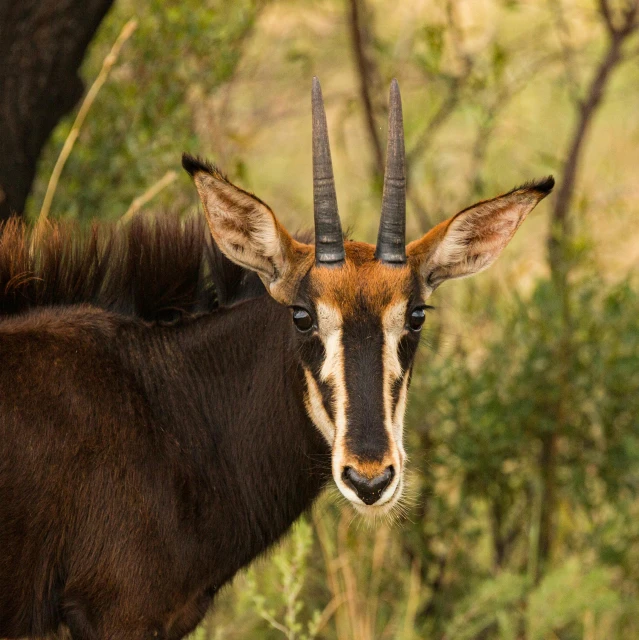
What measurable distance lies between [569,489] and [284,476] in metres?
3.85

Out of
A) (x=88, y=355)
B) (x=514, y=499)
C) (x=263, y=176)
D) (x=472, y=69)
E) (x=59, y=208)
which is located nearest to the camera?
(x=88, y=355)

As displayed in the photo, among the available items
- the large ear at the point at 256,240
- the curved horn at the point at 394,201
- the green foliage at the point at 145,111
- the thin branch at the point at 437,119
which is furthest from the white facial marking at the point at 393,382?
the thin branch at the point at 437,119

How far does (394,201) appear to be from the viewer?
5.80m

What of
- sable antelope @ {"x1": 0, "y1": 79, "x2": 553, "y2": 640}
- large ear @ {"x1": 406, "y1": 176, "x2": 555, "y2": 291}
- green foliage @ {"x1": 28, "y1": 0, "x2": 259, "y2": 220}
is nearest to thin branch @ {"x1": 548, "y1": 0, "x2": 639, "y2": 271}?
green foliage @ {"x1": 28, "y1": 0, "x2": 259, "y2": 220}

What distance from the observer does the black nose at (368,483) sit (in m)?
5.21

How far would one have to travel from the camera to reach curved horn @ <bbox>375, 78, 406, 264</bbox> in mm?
5773

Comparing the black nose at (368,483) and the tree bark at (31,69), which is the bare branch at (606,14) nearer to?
the tree bark at (31,69)

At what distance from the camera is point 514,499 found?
9.48 metres

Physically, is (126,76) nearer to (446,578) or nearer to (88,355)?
(88,355)

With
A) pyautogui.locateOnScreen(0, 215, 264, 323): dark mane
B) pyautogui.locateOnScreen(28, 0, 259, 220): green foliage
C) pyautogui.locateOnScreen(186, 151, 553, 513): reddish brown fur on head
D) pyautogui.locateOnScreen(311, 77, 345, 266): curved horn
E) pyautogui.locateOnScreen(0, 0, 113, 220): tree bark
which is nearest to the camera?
pyautogui.locateOnScreen(186, 151, 553, 513): reddish brown fur on head

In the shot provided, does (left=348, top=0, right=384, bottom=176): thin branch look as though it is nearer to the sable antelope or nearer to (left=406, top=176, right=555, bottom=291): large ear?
(left=406, top=176, right=555, bottom=291): large ear

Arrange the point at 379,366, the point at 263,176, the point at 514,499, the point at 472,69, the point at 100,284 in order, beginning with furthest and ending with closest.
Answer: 1. the point at 263,176
2. the point at 472,69
3. the point at 514,499
4. the point at 100,284
5. the point at 379,366

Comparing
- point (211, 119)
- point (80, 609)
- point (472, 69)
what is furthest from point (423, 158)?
point (80, 609)

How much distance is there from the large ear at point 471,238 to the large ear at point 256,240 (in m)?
0.64
